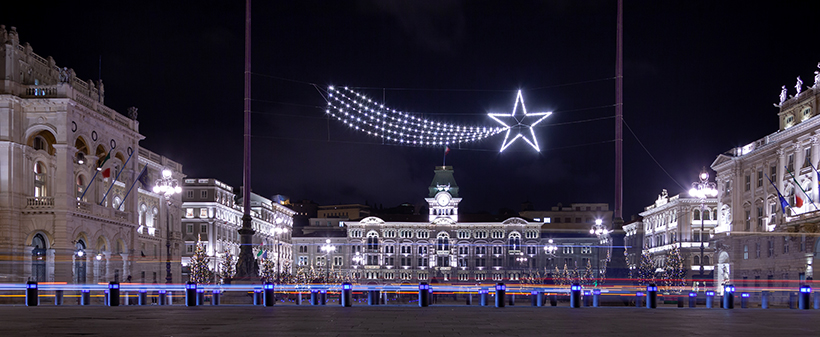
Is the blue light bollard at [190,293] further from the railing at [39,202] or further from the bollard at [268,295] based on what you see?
the railing at [39,202]

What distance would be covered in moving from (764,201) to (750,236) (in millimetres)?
3828

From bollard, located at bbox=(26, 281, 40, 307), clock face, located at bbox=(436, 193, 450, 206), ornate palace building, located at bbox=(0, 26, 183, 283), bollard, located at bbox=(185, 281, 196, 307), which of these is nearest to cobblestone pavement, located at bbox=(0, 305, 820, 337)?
bollard, located at bbox=(185, 281, 196, 307)

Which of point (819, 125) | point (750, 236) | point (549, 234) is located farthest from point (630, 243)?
Result: point (819, 125)

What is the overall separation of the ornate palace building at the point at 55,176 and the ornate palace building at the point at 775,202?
42.8m

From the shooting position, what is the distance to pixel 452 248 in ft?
509

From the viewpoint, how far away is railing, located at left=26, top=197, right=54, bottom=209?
52.1 m

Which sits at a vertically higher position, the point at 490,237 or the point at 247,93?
the point at 247,93

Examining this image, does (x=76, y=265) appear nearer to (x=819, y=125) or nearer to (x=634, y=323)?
(x=634, y=323)

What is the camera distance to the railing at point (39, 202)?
171 feet

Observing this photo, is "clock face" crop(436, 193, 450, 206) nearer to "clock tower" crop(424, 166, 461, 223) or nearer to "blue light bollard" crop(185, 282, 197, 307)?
"clock tower" crop(424, 166, 461, 223)

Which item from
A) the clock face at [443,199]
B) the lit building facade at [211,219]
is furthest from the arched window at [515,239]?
the lit building facade at [211,219]

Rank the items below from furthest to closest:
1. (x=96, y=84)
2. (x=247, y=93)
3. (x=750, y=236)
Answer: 1. (x=750, y=236)
2. (x=96, y=84)
3. (x=247, y=93)

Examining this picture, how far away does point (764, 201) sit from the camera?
2761 inches

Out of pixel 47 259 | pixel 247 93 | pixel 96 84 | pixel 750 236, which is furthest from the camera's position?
pixel 750 236
